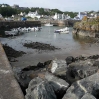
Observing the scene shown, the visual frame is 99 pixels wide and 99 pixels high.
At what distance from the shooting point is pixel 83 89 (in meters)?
5.52

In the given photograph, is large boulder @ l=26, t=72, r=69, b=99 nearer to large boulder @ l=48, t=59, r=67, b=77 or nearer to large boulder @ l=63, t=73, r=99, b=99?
large boulder @ l=63, t=73, r=99, b=99

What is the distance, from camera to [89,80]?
5.93 meters

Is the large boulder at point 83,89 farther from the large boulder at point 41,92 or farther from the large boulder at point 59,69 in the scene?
Result: the large boulder at point 59,69

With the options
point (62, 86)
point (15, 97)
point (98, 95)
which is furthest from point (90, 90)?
point (15, 97)

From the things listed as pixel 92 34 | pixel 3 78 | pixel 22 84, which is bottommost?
pixel 92 34

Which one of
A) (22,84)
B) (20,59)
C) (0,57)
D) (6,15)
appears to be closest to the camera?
(22,84)

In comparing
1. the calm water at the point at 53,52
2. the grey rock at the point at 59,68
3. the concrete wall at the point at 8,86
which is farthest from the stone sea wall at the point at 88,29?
the concrete wall at the point at 8,86

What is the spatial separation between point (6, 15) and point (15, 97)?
313 feet

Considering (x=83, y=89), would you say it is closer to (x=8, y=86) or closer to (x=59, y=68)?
(x=8, y=86)

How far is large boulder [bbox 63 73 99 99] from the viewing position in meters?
5.32

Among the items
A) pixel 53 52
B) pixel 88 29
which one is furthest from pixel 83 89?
pixel 88 29

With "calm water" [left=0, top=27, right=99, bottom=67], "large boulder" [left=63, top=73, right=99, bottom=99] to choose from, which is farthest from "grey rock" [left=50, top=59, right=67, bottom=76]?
"calm water" [left=0, top=27, right=99, bottom=67]

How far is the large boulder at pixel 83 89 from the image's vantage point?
17.5 ft

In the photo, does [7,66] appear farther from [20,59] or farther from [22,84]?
[20,59]
